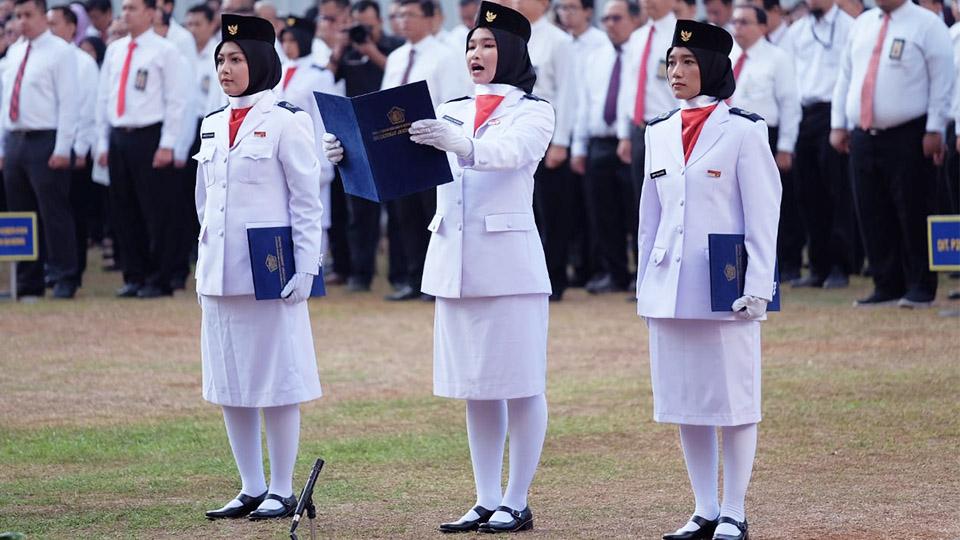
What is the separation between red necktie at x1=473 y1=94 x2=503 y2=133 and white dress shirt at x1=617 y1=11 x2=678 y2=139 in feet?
21.0

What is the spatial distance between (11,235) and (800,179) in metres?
6.45

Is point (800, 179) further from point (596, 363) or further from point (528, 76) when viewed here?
point (528, 76)

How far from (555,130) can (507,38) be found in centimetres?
647

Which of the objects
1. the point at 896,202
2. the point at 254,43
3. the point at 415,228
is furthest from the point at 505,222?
the point at 415,228

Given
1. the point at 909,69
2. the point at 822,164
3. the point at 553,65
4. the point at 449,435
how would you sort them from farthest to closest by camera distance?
the point at 822,164 < the point at 553,65 < the point at 909,69 < the point at 449,435

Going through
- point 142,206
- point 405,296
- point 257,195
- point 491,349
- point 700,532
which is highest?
point 257,195

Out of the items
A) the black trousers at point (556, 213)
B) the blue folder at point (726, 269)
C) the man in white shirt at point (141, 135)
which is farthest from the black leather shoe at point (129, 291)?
the blue folder at point (726, 269)

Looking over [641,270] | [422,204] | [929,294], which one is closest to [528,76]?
[641,270]

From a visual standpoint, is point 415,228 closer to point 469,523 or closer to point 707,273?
point 469,523

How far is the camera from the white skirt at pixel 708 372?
5.60m

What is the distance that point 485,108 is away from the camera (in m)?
5.96

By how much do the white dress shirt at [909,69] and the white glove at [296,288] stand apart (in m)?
6.13

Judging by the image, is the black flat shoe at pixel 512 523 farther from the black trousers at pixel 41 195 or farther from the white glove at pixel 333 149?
the black trousers at pixel 41 195

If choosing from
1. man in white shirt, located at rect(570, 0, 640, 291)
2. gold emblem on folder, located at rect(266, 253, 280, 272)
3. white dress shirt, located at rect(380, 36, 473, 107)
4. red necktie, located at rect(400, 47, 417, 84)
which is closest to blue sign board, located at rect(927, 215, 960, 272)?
man in white shirt, located at rect(570, 0, 640, 291)
